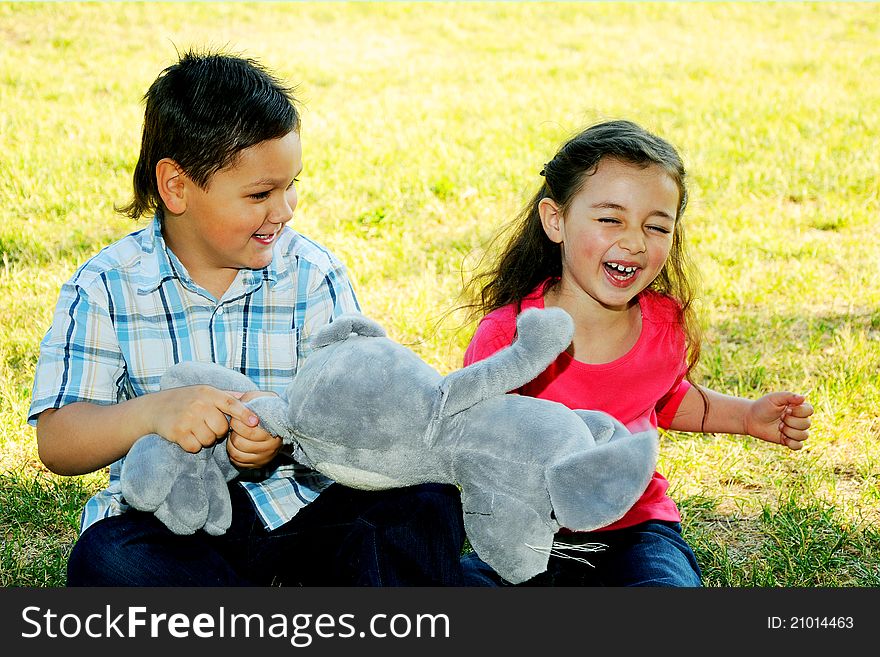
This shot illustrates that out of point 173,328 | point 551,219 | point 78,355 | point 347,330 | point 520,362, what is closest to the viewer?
point 520,362

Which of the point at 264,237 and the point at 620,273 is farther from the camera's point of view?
the point at 620,273

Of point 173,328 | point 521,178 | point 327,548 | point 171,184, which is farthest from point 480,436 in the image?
point 521,178

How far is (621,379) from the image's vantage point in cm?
239

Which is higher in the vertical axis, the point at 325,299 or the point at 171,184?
the point at 171,184

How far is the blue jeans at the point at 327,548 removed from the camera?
78.1 inches

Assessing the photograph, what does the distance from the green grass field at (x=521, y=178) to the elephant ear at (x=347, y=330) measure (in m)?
0.85

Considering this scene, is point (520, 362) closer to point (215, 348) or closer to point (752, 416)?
point (215, 348)

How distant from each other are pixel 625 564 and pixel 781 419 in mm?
574

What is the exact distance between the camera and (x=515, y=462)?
1.69 m

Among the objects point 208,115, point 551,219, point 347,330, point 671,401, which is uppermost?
point 208,115

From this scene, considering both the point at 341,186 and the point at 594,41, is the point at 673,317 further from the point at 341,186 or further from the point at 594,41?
the point at 594,41

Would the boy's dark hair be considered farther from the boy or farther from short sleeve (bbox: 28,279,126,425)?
short sleeve (bbox: 28,279,126,425)

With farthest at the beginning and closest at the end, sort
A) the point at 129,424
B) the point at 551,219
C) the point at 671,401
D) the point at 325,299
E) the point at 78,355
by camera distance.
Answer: the point at 671,401 → the point at 551,219 → the point at 325,299 → the point at 78,355 → the point at 129,424

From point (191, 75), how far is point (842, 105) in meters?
6.00
